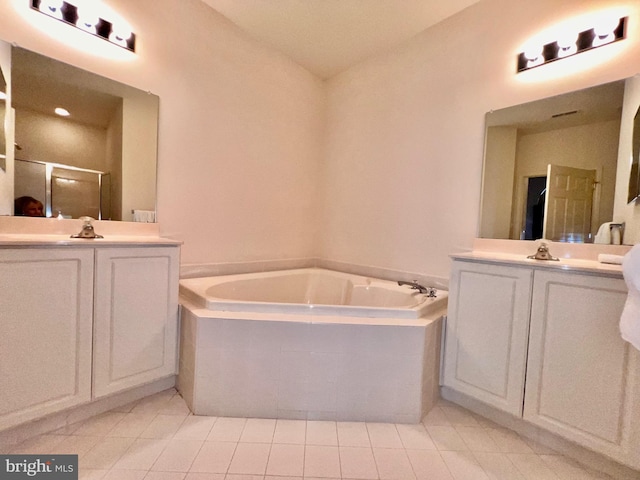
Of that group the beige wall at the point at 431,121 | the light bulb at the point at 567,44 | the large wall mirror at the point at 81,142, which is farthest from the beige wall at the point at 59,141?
the light bulb at the point at 567,44

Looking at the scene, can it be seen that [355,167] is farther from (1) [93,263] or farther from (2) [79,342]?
(2) [79,342]

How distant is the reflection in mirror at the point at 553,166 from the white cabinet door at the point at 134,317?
1.88m

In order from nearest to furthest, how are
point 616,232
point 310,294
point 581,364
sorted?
point 581,364 < point 616,232 < point 310,294

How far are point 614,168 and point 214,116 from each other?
2330 millimetres

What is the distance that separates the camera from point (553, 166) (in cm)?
162

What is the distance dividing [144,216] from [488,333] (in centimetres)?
202

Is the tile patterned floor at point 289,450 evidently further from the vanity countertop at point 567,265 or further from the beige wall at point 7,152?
the beige wall at point 7,152

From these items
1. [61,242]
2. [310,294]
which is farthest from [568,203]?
[61,242]

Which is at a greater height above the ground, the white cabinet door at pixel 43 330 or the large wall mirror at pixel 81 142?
the large wall mirror at pixel 81 142

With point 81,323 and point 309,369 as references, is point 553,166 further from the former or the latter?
point 81,323

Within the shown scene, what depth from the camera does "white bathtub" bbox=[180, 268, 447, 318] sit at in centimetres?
151

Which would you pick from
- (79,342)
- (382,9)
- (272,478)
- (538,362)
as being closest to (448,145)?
(382,9)

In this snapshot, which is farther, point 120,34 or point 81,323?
point 120,34

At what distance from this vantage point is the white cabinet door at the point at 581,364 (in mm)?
1098
